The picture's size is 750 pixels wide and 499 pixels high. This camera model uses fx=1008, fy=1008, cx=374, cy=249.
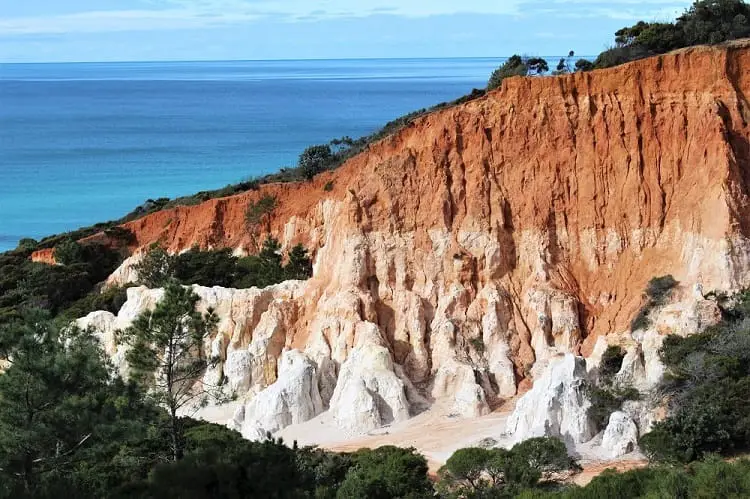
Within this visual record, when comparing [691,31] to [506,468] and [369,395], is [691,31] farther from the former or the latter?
[506,468]

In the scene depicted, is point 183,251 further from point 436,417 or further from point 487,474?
point 487,474

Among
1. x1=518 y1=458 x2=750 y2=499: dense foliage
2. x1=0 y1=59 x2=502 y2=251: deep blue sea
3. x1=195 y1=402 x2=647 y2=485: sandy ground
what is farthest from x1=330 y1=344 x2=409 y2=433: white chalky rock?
x1=0 y1=59 x2=502 y2=251: deep blue sea

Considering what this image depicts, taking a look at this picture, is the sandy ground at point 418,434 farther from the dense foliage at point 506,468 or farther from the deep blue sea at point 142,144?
the deep blue sea at point 142,144

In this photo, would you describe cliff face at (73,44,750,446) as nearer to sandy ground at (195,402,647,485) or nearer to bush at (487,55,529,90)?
sandy ground at (195,402,647,485)

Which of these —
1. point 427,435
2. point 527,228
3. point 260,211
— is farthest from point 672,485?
point 260,211

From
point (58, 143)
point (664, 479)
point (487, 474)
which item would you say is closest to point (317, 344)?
point (487, 474)
